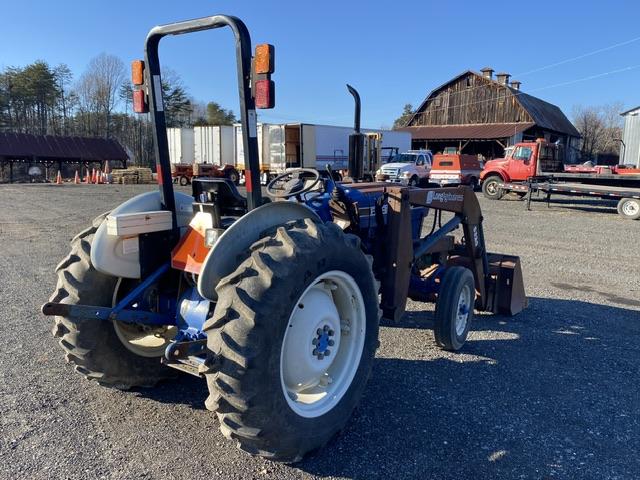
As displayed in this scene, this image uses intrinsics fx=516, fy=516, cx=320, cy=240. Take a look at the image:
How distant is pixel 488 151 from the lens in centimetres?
4500

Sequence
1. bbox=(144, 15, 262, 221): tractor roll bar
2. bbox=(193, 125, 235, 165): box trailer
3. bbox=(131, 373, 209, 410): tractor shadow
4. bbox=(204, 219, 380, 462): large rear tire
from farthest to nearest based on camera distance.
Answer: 1. bbox=(193, 125, 235, 165): box trailer
2. bbox=(131, 373, 209, 410): tractor shadow
3. bbox=(144, 15, 262, 221): tractor roll bar
4. bbox=(204, 219, 380, 462): large rear tire

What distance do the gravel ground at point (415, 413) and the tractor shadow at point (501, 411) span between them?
1cm

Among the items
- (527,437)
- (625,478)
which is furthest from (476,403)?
(625,478)

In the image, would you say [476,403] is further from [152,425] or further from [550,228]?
[550,228]

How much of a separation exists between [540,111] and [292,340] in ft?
159

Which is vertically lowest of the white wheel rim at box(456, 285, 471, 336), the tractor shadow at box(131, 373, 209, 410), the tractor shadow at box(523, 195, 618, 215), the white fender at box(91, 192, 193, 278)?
the tractor shadow at box(131, 373, 209, 410)

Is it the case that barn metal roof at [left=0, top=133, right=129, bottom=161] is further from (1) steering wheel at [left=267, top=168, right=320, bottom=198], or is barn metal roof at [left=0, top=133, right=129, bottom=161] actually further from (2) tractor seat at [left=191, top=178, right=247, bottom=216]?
(2) tractor seat at [left=191, top=178, right=247, bottom=216]

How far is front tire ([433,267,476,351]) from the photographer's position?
4676 mm

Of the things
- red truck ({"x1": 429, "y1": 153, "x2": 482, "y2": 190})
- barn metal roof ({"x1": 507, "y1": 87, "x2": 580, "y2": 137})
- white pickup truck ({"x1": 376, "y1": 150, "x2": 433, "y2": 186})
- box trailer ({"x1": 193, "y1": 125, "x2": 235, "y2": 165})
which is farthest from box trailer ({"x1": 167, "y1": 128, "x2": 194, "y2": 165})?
barn metal roof ({"x1": 507, "y1": 87, "x2": 580, "y2": 137})

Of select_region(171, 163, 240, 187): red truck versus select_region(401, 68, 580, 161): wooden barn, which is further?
select_region(401, 68, 580, 161): wooden barn

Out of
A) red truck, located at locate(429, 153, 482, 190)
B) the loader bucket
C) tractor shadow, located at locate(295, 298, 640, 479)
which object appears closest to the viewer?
tractor shadow, located at locate(295, 298, 640, 479)

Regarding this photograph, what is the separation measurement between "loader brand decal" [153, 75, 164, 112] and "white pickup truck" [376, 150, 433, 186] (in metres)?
23.8

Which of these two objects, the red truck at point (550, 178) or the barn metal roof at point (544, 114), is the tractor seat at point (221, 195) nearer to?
the red truck at point (550, 178)

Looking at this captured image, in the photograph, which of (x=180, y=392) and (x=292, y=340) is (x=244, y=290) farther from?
(x=180, y=392)
